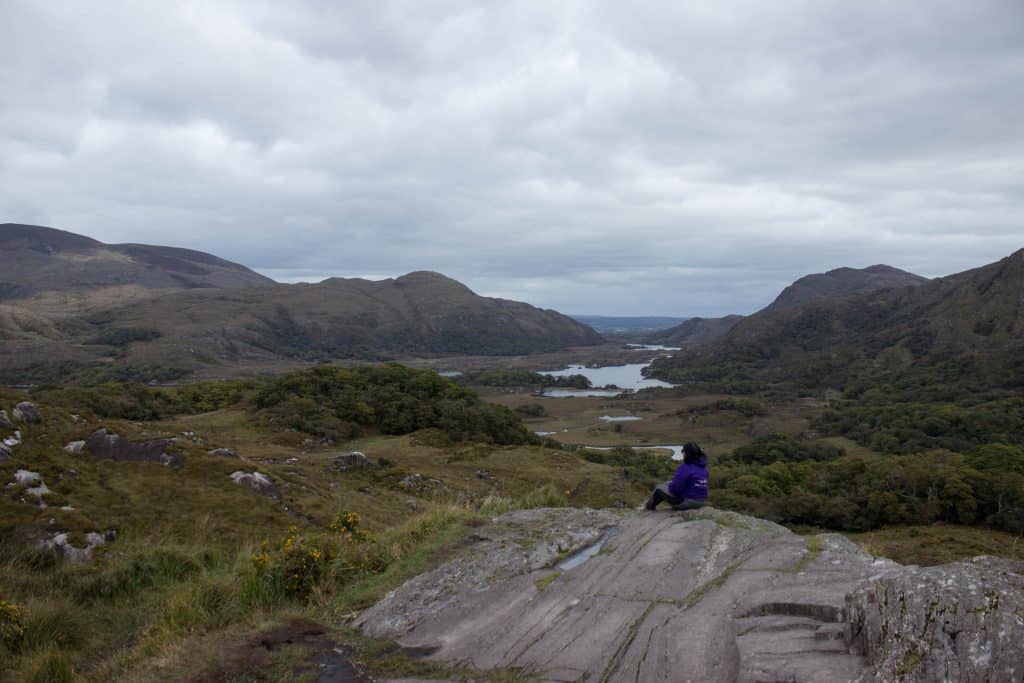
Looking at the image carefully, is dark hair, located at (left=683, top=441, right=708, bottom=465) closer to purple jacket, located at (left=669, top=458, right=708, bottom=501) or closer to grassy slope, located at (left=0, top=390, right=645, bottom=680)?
purple jacket, located at (left=669, top=458, right=708, bottom=501)

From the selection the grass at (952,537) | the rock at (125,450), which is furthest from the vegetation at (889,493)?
the rock at (125,450)

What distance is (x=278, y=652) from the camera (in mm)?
7852

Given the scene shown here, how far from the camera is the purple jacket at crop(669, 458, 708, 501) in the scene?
13.1m

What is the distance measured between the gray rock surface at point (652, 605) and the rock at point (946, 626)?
0.28 feet

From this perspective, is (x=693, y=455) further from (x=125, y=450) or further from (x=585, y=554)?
(x=125, y=450)

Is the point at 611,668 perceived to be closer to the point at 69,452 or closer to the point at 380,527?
the point at 380,527

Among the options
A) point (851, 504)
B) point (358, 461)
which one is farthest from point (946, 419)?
Answer: point (358, 461)

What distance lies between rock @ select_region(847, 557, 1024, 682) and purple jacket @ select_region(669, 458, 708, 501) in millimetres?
6900

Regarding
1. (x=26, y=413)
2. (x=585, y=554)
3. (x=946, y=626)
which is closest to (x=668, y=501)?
(x=585, y=554)

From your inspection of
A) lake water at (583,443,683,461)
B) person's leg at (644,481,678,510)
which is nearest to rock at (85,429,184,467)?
person's leg at (644,481,678,510)

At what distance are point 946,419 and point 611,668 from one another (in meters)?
127

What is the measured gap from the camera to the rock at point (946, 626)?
4902mm

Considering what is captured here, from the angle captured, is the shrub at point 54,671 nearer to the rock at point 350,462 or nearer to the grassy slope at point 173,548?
the grassy slope at point 173,548

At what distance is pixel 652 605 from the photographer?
331 inches
